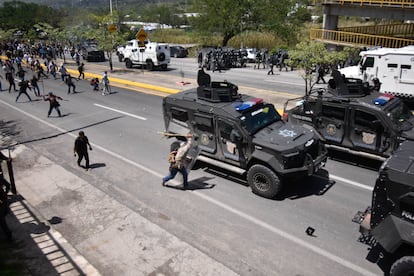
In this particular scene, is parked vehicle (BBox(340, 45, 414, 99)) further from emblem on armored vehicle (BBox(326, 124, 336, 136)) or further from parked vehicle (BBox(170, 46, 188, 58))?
parked vehicle (BBox(170, 46, 188, 58))

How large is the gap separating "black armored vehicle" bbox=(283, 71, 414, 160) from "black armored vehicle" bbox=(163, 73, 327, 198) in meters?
1.38

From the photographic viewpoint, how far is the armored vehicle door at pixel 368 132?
32.9 ft

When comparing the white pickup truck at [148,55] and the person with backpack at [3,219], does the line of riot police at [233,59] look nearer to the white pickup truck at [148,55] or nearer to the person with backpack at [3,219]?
the white pickup truck at [148,55]

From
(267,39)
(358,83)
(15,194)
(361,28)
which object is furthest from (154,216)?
(267,39)

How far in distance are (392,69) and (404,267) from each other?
14366 millimetres

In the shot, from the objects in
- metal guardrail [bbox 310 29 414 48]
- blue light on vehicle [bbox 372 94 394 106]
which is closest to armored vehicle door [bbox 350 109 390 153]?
blue light on vehicle [bbox 372 94 394 106]

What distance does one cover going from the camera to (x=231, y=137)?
9.38m

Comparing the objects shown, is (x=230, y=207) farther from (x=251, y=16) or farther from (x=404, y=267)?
(x=251, y=16)

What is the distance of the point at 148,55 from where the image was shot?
32.5m

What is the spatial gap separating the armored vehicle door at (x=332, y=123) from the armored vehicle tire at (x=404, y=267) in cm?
549

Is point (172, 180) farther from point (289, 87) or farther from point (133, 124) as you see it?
point (289, 87)

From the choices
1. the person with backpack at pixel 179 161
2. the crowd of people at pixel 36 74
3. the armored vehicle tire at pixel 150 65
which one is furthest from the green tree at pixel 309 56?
the armored vehicle tire at pixel 150 65

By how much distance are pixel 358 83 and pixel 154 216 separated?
23.1 feet

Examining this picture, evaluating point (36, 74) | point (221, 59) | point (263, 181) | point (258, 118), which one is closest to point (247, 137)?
point (258, 118)
